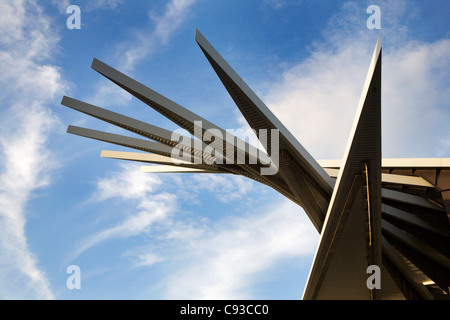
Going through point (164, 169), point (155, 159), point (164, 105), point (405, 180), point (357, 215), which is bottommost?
point (357, 215)

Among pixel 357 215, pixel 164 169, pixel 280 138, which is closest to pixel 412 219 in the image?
pixel 357 215

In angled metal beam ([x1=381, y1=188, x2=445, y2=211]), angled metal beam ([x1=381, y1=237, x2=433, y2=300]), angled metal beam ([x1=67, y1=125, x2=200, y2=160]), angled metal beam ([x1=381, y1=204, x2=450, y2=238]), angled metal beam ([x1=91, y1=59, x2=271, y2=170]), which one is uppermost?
angled metal beam ([x1=67, y1=125, x2=200, y2=160])

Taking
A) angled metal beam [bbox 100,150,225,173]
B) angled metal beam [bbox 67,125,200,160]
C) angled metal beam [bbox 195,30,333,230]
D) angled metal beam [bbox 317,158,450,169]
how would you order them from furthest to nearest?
angled metal beam [bbox 317,158,450,169] < angled metal beam [bbox 100,150,225,173] < angled metal beam [bbox 67,125,200,160] < angled metal beam [bbox 195,30,333,230]

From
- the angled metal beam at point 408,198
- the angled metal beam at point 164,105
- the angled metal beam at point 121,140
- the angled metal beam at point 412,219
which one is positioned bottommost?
the angled metal beam at point 412,219

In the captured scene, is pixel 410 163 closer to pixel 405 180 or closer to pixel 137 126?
pixel 405 180

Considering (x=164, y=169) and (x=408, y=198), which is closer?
(x=408, y=198)

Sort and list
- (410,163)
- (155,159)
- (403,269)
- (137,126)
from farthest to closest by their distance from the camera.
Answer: (410,163)
(403,269)
(155,159)
(137,126)

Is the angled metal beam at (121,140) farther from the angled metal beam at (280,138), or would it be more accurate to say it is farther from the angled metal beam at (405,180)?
the angled metal beam at (405,180)

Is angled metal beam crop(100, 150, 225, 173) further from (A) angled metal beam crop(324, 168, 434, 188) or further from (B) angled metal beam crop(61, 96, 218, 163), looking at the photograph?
(A) angled metal beam crop(324, 168, 434, 188)

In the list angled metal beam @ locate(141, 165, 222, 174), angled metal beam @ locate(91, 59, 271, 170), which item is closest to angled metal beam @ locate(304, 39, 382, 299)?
angled metal beam @ locate(91, 59, 271, 170)

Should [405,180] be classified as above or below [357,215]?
above

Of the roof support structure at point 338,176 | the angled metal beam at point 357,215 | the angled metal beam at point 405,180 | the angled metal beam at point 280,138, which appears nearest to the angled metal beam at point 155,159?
the roof support structure at point 338,176
